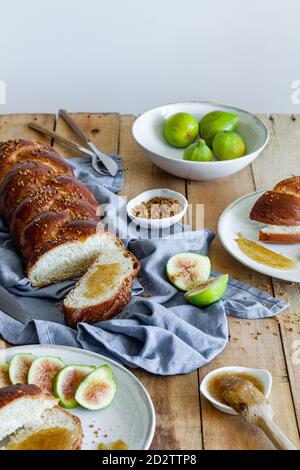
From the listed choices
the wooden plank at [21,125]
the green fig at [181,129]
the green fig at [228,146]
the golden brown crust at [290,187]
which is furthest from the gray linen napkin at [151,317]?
the wooden plank at [21,125]

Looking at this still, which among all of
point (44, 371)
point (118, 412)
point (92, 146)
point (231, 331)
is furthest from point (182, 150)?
point (118, 412)

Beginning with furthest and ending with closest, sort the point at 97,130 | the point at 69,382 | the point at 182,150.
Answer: the point at 97,130, the point at 182,150, the point at 69,382

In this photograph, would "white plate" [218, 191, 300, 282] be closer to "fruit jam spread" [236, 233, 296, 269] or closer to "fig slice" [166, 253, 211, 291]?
"fruit jam spread" [236, 233, 296, 269]

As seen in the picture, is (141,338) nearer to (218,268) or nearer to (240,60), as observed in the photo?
(218,268)

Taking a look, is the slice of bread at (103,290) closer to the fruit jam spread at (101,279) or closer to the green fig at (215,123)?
the fruit jam spread at (101,279)

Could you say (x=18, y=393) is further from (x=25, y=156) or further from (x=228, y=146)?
(x=228, y=146)
